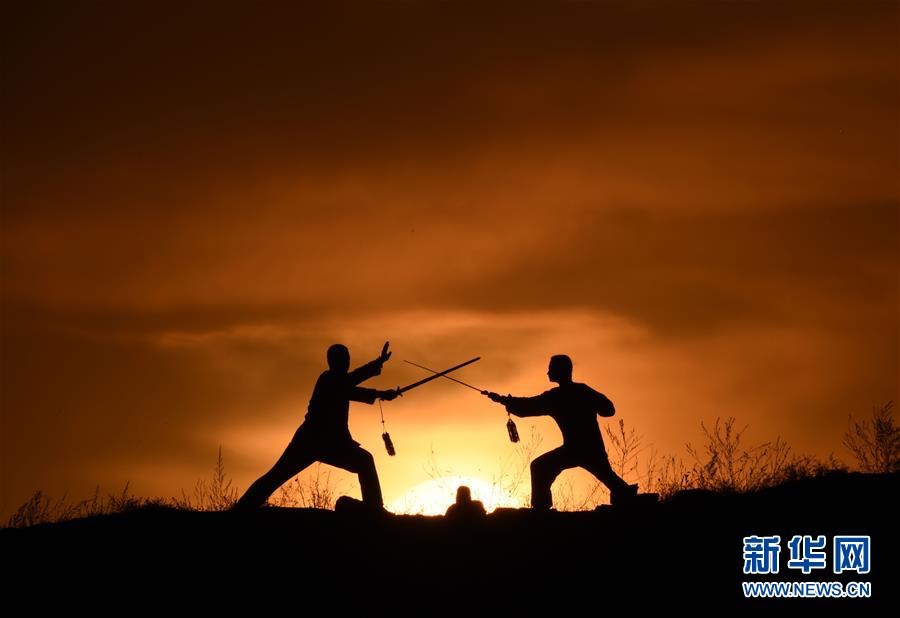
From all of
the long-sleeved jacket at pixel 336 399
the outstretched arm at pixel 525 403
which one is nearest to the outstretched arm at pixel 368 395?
the long-sleeved jacket at pixel 336 399

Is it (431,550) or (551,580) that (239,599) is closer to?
(431,550)

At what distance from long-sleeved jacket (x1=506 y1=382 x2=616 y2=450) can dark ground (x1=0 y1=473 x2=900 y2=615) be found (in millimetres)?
1503

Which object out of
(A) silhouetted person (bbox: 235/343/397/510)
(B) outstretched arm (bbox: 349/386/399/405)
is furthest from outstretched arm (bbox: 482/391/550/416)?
(A) silhouetted person (bbox: 235/343/397/510)

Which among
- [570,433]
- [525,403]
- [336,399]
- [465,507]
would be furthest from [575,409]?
[336,399]

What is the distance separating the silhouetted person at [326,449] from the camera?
1667 cm

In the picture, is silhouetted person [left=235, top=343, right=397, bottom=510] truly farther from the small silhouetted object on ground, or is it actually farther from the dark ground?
the small silhouetted object on ground

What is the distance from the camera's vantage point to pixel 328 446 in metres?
16.8

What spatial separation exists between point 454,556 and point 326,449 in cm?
274

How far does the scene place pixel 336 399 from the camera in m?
17.2

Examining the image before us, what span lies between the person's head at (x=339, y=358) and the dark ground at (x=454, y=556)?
2190 mm

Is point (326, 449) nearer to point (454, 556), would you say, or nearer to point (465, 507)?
point (465, 507)

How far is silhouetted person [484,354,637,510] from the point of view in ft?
56.1

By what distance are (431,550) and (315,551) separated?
1.34 metres

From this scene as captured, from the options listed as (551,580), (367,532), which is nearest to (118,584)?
(367,532)
